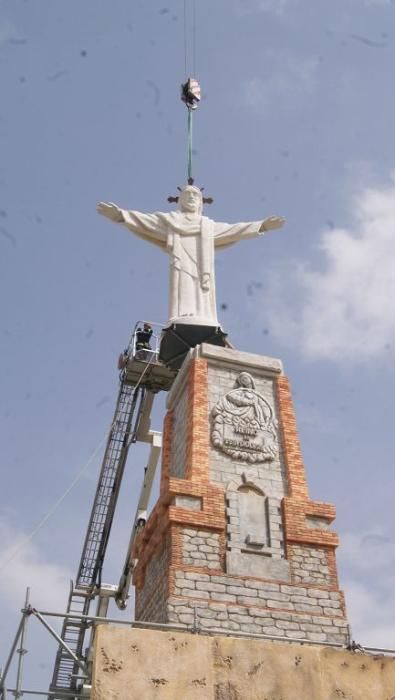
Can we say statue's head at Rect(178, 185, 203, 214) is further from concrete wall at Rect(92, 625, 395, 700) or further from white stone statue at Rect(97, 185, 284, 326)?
concrete wall at Rect(92, 625, 395, 700)

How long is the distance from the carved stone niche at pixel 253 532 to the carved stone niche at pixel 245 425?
552mm

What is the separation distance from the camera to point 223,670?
32.4 ft

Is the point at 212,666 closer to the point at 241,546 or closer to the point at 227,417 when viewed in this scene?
the point at 241,546

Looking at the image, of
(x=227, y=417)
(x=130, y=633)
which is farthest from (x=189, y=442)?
(x=130, y=633)

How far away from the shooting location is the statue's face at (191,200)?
17734 millimetres

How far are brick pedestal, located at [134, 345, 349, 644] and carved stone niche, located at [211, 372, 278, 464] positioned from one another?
0.02 m

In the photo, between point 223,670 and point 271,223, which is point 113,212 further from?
point 223,670

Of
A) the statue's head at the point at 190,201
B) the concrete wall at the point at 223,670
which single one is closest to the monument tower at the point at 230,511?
the concrete wall at the point at 223,670

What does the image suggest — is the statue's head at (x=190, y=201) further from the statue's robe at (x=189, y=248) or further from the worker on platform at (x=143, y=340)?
the worker on platform at (x=143, y=340)

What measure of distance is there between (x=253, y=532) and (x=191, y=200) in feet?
26.3

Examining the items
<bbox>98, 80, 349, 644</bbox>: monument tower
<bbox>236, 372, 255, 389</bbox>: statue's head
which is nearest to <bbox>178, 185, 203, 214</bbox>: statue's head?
<bbox>98, 80, 349, 644</bbox>: monument tower

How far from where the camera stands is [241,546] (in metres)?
12.6

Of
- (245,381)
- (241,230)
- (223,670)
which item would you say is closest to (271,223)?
(241,230)

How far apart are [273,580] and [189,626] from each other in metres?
2.07
